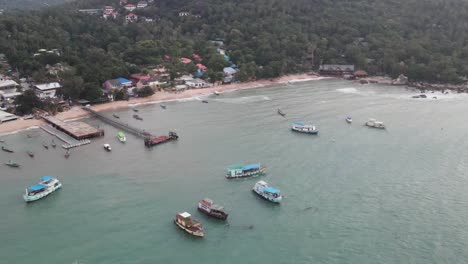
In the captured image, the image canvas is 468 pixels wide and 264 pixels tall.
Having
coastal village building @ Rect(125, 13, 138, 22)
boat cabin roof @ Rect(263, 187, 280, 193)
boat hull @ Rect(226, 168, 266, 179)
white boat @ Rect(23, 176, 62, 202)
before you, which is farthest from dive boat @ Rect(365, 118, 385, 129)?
coastal village building @ Rect(125, 13, 138, 22)

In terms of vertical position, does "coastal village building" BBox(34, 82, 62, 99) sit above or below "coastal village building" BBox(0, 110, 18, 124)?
above

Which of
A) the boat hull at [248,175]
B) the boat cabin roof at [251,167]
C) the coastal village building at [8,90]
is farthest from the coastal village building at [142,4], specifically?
the boat hull at [248,175]

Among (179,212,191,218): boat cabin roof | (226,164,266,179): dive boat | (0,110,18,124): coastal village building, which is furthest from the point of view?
(0,110,18,124): coastal village building

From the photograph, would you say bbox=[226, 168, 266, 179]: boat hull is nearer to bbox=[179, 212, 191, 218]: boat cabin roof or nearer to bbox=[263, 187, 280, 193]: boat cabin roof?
bbox=[263, 187, 280, 193]: boat cabin roof

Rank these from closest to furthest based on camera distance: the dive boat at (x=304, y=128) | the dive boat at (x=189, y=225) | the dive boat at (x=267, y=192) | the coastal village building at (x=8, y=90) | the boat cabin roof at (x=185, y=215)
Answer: the dive boat at (x=189, y=225) < the boat cabin roof at (x=185, y=215) < the dive boat at (x=267, y=192) < the dive boat at (x=304, y=128) < the coastal village building at (x=8, y=90)

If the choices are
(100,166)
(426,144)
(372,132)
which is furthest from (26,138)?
(426,144)

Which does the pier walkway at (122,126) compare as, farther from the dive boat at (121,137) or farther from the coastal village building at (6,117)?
the coastal village building at (6,117)

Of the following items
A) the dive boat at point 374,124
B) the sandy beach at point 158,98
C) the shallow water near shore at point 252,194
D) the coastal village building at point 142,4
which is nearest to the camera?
the shallow water near shore at point 252,194
